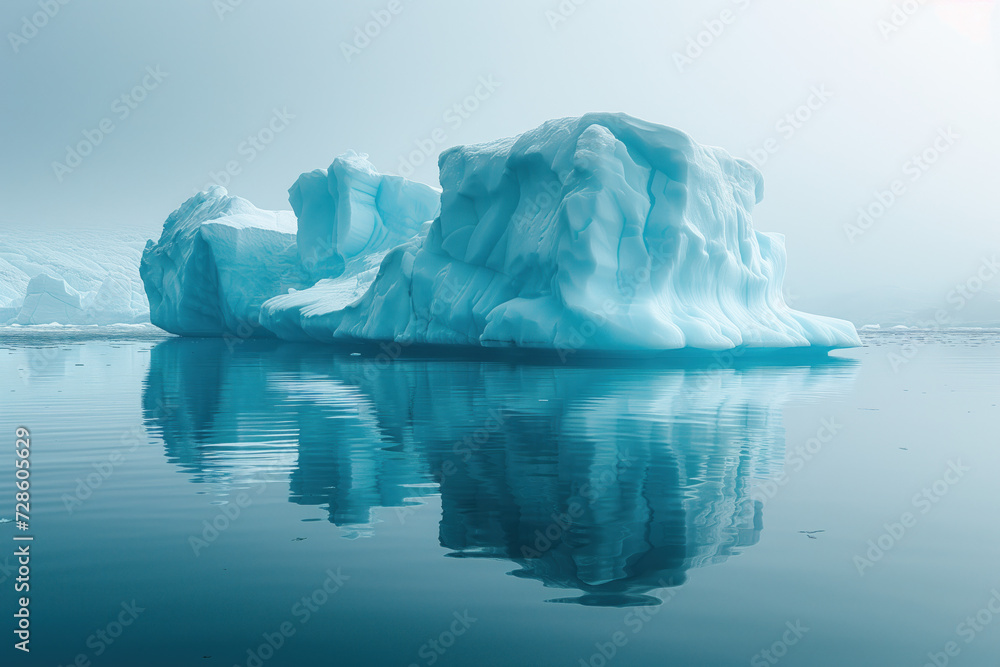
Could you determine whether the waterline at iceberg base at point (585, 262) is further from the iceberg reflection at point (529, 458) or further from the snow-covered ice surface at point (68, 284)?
the snow-covered ice surface at point (68, 284)

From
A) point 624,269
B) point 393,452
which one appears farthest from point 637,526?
point 624,269

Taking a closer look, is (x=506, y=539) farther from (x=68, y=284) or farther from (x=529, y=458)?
(x=68, y=284)

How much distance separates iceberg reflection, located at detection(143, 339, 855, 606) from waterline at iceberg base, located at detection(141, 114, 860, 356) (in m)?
4.50

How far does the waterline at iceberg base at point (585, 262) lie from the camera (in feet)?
54.4

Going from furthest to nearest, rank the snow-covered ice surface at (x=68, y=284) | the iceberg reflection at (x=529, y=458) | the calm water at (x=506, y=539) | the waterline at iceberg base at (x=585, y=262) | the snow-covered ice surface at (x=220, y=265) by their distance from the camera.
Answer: the snow-covered ice surface at (x=68, y=284) → the snow-covered ice surface at (x=220, y=265) → the waterline at iceberg base at (x=585, y=262) → the iceberg reflection at (x=529, y=458) → the calm water at (x=506, y=539)

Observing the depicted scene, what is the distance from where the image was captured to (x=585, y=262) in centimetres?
1652

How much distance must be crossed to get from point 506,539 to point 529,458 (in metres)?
2.12

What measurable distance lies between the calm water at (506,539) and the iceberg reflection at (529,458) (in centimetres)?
3

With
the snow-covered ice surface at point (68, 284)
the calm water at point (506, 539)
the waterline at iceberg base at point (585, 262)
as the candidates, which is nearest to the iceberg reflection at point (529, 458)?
the calm water at point (506, 539)

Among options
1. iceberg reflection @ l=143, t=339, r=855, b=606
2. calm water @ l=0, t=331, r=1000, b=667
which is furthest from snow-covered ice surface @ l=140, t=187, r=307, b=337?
calm water @ l=0, t=331, r=1000, b=667

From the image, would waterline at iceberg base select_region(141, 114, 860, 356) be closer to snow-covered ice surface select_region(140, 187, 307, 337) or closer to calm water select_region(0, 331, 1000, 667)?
snow-covered ice surface select_region(140, 187, 307, 337)

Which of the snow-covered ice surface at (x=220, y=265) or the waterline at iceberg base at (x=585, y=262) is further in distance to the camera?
the snow-covered ice surface at (x=220, y=265)

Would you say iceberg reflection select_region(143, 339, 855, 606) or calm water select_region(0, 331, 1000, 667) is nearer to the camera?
calm water select_region(0, 331, 1000, 667)

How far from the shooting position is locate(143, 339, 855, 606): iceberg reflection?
11.7 ft
